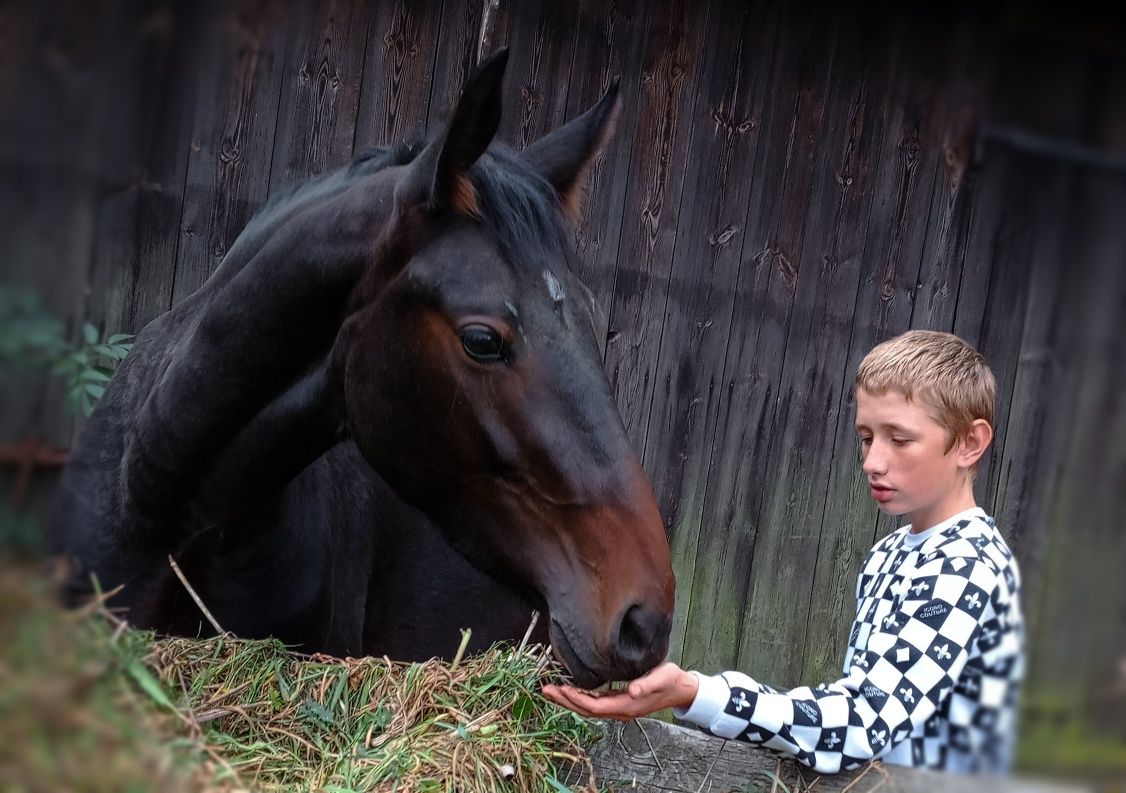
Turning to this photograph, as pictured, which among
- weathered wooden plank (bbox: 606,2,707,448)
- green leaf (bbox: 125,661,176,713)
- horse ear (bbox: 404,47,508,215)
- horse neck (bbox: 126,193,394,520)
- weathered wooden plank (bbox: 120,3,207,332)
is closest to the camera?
green leaf (bbox: 125,661,176,713)

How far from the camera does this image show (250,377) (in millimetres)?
2377

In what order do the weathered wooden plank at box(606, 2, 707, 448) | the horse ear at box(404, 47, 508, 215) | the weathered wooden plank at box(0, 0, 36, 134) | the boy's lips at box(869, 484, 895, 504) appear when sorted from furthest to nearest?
the weathered wooden plank at box(606, 2, 707, 448) → the boy's lips at box(869, 484, 895, 504) → the horse ear at box(404, 47, 508, 215) → the weathered wooden plank at box(0, 0, 36, 134)

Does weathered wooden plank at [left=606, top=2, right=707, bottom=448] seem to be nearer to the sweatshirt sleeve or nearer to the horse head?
the horse head

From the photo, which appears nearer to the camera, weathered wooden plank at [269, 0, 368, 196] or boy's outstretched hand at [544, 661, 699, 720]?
boy's outstretched hand at [544, 661, 699, 720]

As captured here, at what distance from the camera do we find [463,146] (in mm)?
2066

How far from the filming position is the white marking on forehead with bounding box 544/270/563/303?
6.75 ft

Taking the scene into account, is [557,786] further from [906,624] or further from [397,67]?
[397,67]

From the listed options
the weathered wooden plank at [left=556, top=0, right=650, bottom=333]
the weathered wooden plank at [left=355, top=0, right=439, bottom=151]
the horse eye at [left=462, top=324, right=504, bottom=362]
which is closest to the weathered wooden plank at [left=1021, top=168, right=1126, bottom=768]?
the horse eye at [left=462, top=324, right=504, bottom=362]

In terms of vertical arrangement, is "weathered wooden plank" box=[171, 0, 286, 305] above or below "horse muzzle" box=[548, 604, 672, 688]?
above

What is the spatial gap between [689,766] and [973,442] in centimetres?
95

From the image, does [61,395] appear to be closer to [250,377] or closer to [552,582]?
[552,582]

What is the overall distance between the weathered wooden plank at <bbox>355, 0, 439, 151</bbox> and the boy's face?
2.23 m

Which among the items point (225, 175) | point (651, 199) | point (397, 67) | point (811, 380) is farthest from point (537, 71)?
point (811, 380)

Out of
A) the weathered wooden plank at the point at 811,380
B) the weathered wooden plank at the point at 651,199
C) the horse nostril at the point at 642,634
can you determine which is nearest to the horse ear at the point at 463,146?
the horse nostril at the point at 642,634
